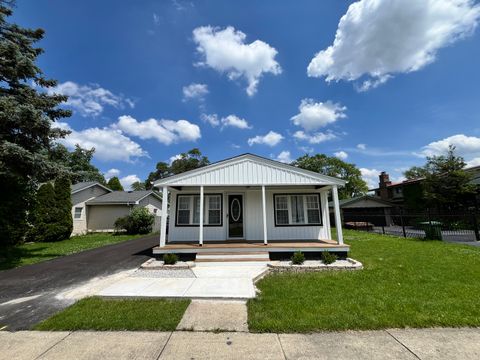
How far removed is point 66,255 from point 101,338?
30.5 ft

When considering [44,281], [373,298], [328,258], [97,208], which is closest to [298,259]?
[328,258]

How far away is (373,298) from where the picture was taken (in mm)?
4707

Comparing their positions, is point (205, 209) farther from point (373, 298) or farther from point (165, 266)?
point (373, 298)

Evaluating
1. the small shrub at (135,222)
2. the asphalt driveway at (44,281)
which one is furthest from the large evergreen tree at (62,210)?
the asphalt driveway at (44,281)

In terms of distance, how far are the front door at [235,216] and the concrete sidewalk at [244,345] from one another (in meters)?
6.81

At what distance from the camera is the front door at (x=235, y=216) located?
10.3 meters

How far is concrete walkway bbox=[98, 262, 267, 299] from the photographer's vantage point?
4.98 m

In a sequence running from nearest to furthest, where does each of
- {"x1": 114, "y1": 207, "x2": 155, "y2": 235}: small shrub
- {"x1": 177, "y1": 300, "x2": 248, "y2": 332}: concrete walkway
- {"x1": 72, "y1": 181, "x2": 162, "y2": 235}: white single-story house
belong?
{"x1": 177, "y1": 300, "x2": 248, "y2": 332}: concrete walkway, {"x1": 114, "y1": 207, "x2": 155, "y2": 235}: small shrub, {"x1": 72, "y1": 181, "x2": 162, "y2": 235}: white single-story house

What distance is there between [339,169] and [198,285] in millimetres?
42333

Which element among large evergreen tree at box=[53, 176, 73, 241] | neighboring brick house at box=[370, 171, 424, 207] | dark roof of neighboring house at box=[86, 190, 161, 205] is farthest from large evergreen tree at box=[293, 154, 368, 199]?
large evergreen tree at box=[53, 176, 73, 241]

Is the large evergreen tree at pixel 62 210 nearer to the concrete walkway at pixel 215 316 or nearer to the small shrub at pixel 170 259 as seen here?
the small shrub at pixel 170 259

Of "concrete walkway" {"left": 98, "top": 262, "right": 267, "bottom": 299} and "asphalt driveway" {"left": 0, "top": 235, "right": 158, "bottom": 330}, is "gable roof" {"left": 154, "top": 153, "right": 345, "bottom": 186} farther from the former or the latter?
"asphalt driveway" {"left": 0, "top": 235, "right": 158, "bottom": 330}

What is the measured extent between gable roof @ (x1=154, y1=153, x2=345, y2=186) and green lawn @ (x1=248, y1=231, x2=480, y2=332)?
3621mm

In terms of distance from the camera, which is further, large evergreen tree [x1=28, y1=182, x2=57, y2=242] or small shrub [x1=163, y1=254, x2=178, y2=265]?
large evergreen tree [x1=28, y1=182, x2=57, y2=242]
